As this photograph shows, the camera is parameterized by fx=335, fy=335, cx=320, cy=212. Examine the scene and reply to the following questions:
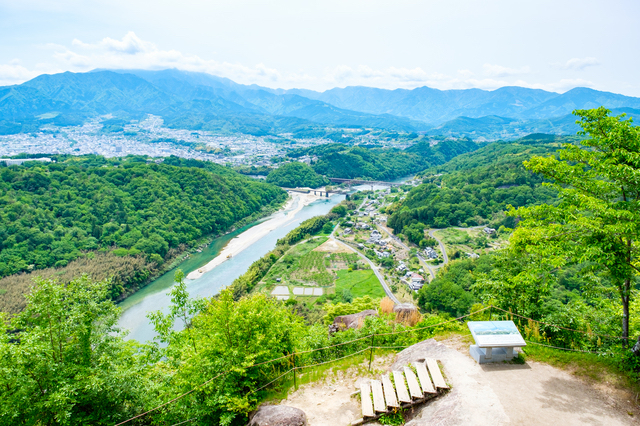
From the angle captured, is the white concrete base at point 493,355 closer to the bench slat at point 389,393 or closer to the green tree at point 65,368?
the bench slat at point 389,393

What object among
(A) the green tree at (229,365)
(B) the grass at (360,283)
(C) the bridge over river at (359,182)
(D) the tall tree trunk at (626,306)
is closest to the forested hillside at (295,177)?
(C) the bridge over river at (359,182)

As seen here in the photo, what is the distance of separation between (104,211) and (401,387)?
185 ft

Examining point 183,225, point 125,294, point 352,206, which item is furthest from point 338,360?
point 352,206

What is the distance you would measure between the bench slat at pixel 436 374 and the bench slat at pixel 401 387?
688 mm

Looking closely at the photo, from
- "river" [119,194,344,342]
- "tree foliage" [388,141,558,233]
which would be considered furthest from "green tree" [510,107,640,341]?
"tree foliage" [388,141,558,233]

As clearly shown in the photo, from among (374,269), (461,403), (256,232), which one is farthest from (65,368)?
(256,232)

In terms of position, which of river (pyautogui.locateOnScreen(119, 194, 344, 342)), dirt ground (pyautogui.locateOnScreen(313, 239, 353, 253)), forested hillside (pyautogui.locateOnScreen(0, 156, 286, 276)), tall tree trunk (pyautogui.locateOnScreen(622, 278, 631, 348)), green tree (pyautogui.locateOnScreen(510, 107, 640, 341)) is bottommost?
river (pyautogui.locateOnScreen(119, 194, 344, 342))

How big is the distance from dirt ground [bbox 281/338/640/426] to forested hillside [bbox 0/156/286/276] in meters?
44.7

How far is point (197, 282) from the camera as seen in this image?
4366 centimetres

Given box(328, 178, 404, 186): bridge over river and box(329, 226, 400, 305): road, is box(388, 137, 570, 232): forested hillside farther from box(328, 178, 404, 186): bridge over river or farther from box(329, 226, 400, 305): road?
box(328, 178, 404, 186): bridge over river

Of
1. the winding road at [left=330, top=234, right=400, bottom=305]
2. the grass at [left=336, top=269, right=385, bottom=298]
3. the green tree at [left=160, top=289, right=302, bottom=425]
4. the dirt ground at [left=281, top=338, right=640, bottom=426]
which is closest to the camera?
the dirt ground at [left=281, top=338, right=640, bottom=426]

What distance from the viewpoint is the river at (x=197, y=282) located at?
34594mm

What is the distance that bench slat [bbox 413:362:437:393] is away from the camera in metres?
7.55

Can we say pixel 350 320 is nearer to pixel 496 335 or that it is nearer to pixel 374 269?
pixel 496 335
